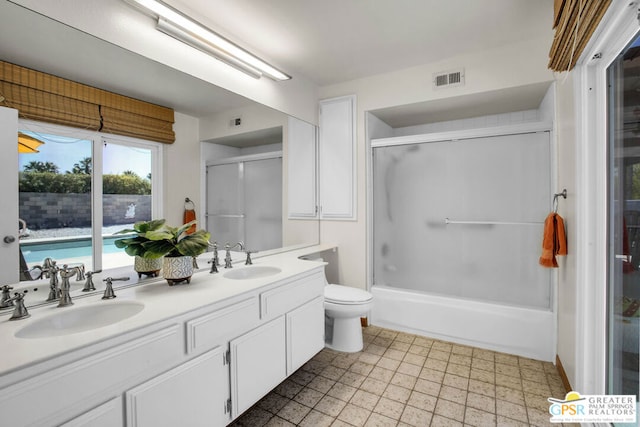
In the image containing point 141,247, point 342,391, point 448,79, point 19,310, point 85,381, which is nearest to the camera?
point 85,381

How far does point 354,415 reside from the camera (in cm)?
180

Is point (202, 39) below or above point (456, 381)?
above

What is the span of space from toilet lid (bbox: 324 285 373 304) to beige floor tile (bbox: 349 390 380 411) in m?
0.66

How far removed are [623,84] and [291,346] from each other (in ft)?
7.32

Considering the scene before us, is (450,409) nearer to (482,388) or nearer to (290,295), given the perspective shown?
(482,388)

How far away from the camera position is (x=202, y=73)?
2.07 meters

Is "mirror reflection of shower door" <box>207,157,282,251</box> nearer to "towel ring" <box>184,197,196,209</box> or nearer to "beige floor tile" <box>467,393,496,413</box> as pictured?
"towel ring" <box>184,197,196,209</box>

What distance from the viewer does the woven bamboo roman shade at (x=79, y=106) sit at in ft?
4.13

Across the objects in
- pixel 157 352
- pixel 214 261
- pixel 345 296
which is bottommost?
pixel 345 296

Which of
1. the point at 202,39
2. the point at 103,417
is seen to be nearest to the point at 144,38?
the point at 202,39

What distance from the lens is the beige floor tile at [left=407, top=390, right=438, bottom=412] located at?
187cm

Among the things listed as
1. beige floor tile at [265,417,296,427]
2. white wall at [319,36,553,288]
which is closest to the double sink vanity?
beige floor tile at [265,417,296,427]

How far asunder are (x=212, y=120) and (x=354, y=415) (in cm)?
210

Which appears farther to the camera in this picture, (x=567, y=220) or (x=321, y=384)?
(x=321, y=384)
